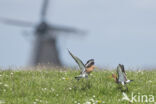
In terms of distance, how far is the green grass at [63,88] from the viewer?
9.54 metres

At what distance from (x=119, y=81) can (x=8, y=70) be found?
401 cm

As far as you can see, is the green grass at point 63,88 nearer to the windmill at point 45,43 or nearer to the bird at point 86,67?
the bird at point 86,67

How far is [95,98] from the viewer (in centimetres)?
970

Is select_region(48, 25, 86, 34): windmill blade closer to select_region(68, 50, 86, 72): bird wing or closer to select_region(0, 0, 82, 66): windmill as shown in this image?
select_region(0, 0, 82, 66): windmill

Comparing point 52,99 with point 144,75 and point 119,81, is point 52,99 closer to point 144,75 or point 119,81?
point 119,81

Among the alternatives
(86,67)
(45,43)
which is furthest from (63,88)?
(45,43)

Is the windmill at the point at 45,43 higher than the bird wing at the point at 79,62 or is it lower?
higher

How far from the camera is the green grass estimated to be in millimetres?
9539

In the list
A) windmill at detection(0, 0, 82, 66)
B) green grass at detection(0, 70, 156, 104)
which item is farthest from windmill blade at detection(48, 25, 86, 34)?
green grass at detection(0, 70, 156, 104)

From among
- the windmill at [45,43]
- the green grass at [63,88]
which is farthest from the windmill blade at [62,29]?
the green grass at [63,88]

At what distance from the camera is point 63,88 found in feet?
34.1

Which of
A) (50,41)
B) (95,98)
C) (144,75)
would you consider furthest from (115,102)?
(50,41)

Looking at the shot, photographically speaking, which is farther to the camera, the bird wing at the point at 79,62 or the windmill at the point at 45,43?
the windmill at the point at 45,43

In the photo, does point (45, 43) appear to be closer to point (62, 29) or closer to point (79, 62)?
point (62, 29)
